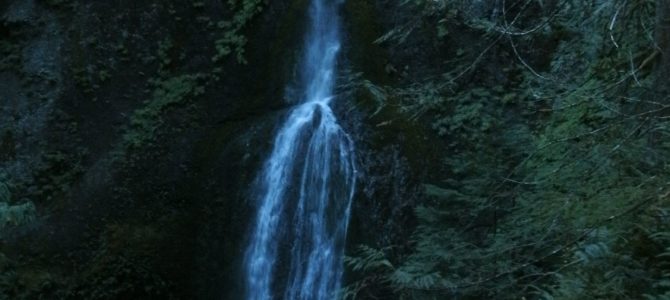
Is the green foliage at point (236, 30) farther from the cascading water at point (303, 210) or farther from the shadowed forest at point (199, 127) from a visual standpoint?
the cascading water at point (303, 210)

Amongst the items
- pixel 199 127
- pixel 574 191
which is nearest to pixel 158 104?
pixel 199 127

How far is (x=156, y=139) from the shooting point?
1099cm

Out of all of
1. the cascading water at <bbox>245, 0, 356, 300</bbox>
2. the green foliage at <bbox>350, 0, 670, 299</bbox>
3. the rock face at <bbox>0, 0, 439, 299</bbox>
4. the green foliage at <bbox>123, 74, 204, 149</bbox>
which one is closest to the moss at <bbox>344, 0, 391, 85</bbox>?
the rock face at <bbox>0, 0, 439, 299</bbox>

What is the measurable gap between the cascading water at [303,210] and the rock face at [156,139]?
0.76 ft

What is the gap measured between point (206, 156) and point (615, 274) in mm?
8017

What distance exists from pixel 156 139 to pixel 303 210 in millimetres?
3219

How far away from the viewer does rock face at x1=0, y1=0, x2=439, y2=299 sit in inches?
380

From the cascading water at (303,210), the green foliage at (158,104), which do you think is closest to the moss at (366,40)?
the cascading water at (303,210)

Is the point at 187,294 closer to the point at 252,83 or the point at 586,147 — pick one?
the point at 252,83

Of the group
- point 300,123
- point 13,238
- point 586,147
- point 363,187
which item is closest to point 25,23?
point 13,238

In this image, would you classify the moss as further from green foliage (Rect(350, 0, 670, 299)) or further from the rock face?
green foliage (Rect(350, 0, 670, 299))

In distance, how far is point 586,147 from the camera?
427 cm

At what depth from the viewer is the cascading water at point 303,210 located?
29.5 feet

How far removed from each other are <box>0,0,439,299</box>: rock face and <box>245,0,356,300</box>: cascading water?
230 millimetres
